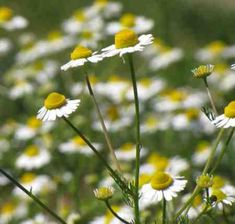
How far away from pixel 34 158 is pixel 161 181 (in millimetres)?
1981

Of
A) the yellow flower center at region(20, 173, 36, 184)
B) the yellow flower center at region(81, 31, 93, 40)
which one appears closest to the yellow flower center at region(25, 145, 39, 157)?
the yellow flower center at region(20, 173, 36, 184)

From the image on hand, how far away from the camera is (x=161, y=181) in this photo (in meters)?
2.27

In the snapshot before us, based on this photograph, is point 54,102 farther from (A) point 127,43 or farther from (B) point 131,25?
(B) point 131,25

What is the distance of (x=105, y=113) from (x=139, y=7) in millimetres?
2638

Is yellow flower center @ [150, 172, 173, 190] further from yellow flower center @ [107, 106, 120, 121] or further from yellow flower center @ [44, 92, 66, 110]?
yellow flower center @ [107, 106, 120, 121]

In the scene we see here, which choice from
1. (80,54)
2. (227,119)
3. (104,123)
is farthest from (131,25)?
(227,119)

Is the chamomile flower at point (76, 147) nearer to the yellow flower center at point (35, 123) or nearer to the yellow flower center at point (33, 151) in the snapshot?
the yellow flower center at point (33, 151)

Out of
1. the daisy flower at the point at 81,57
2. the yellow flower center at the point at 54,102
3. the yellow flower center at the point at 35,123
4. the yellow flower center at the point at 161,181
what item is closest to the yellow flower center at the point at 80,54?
the daisy flower at the point at 81,57

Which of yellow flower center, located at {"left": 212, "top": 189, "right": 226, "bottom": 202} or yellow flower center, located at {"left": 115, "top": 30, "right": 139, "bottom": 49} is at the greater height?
yellow flower center, located at {"left": 115, "top": 30, "right": 139, "bottom": 49}

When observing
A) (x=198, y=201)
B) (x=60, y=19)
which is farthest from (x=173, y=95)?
(x=60, y=19)

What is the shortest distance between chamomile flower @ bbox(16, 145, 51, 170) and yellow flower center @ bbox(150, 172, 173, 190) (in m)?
1.85

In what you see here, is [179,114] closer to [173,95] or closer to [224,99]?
[173,95]

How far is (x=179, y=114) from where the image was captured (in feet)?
14.4

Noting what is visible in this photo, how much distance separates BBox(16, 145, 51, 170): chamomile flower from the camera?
13.4 ft
